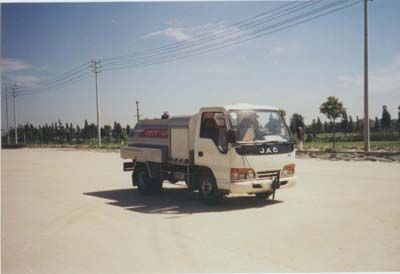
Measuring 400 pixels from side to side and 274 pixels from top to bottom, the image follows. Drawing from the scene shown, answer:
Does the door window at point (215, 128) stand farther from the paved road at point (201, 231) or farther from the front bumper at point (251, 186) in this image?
the paved road at point (201, 231)

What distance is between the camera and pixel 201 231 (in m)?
8.04

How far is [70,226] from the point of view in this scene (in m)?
8.84

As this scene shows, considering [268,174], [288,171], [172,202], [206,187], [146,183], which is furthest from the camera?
[146,183]

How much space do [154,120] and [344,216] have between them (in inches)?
239

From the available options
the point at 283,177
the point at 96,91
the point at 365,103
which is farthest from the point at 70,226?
the point at 96,91

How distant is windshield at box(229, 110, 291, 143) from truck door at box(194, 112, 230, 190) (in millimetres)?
314

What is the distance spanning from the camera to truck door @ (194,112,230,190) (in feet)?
32.8

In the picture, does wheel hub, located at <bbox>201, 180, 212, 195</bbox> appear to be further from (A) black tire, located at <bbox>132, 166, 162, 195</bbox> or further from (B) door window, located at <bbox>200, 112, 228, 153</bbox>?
(A) black tire, located at <bbox>132, 166, 162, 195</bbox>

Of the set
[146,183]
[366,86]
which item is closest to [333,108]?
[366,86]

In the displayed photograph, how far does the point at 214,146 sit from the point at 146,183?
346 cm

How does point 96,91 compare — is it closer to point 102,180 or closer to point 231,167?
point 102,180

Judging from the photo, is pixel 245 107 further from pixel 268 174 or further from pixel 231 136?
pixel 268 174

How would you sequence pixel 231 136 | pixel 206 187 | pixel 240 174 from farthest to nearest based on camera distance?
pixel 206 187 < pixel 240 174 < pixel 231 136

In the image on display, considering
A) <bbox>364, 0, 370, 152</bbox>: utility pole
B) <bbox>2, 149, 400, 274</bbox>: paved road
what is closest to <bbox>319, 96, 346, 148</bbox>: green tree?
<bbox>364, 0, 370, 152</bbox>: utility pole
